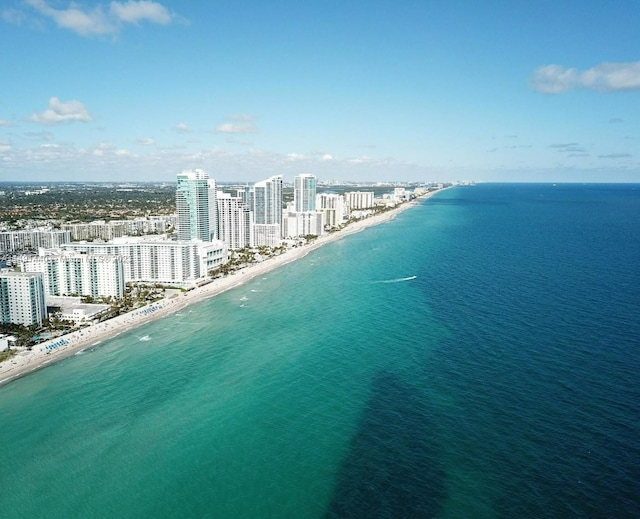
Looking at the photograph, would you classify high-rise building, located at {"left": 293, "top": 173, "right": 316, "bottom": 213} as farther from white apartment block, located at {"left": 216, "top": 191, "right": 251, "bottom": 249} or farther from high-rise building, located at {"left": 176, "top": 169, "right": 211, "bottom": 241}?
high-rise building, located at {"left": 176, "top": 169, "right": 211, "bottom": 241}

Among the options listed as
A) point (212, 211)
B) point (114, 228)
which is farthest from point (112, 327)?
point (114, 228)

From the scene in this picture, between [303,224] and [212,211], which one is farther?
[303,224]

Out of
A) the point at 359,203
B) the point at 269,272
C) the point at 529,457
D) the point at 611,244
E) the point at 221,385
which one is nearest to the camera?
the point at 529,457

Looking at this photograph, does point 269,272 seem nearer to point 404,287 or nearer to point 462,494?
point 404,287

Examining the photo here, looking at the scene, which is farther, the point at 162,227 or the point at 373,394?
the point at 162,227

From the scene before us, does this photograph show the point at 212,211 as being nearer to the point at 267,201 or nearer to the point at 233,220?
the point at 233,220

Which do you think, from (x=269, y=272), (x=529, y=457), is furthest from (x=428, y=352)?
(x=269, y=272)
